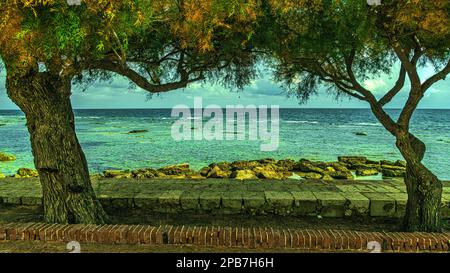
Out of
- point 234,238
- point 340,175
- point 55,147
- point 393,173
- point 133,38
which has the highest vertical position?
point 133,38

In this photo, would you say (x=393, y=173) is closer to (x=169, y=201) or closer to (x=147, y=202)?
(x=169, y=201)

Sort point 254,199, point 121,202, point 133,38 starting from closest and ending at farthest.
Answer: point 133,38 < point 254,199 < point 121,202

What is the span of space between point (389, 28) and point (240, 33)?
82.9 inches

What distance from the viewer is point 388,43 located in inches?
237

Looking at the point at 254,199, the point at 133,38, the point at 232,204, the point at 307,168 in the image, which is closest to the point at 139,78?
the point at 133,38

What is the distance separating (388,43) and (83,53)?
13.5 ft

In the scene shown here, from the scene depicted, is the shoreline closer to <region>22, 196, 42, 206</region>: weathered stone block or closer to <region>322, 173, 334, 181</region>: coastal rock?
<region>322, 173, 334, 181</region>: coastal rock

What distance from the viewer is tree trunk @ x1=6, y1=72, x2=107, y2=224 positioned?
6.12 metres

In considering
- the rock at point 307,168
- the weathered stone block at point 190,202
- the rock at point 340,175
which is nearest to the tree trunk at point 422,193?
the weathered stone block at point 190,202

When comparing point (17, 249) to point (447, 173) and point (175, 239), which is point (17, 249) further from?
point (447, 173)

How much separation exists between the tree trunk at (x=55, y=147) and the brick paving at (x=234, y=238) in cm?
59

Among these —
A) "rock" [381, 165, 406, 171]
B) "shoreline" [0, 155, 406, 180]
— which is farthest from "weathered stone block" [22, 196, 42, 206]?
"rock" [381, 165, 406, 171]
